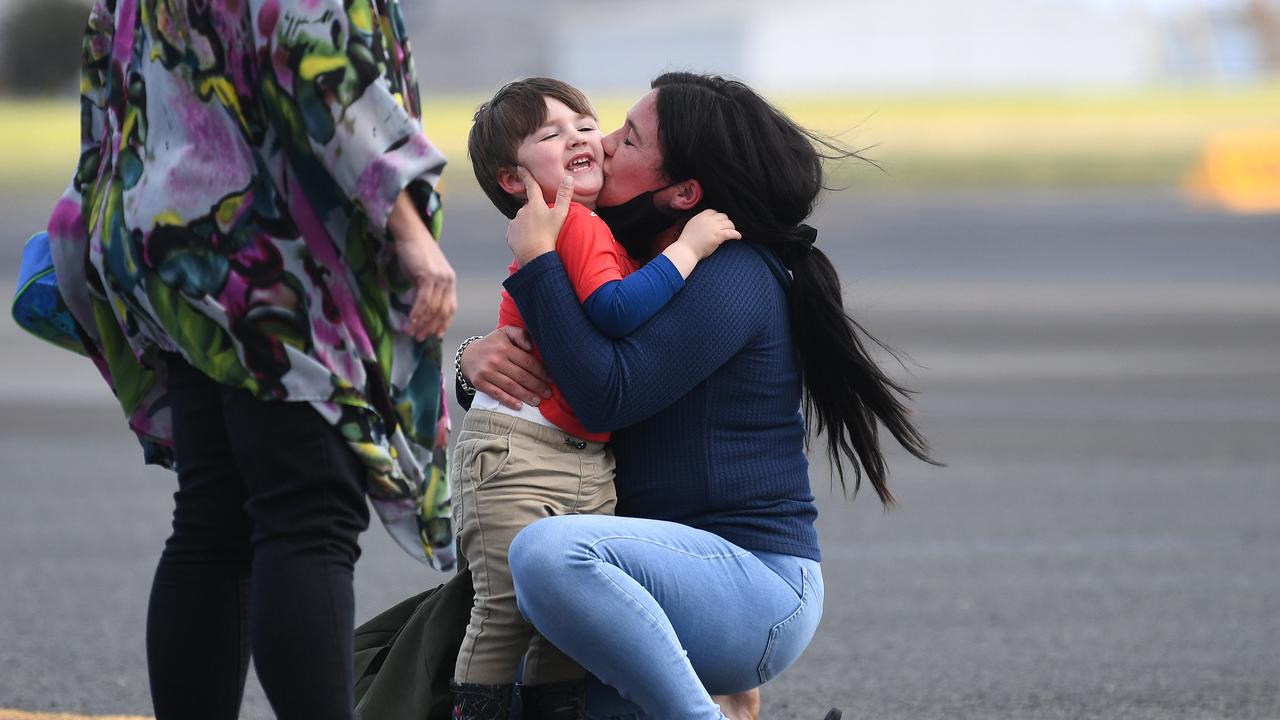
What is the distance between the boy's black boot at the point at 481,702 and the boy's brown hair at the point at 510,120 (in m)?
0.77

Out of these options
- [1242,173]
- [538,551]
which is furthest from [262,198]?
[1242,173]

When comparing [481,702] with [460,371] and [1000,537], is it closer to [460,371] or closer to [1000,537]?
[460,371]

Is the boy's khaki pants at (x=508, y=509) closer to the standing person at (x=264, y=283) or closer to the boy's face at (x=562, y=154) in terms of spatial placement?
the standing person at (x=264, y=283)

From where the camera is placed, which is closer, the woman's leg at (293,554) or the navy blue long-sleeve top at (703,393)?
the woman's leg at (293,554)

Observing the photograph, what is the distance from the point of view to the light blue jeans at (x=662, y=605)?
2.45 m

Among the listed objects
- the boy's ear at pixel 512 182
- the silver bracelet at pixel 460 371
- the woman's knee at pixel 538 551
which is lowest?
the woman's knee at pixel 538 551

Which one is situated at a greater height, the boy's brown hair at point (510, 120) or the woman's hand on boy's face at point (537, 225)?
the boy's brown hair at point (510, 120)

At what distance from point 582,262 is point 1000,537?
323 centimetres

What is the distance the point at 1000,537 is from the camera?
17.8 feet

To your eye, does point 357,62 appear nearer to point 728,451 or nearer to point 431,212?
point 431,212

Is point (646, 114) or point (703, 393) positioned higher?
point (646, 114)

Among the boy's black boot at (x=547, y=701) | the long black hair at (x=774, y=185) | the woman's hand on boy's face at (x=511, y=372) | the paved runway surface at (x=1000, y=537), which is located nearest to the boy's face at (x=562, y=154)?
the long black hair at (x=774, y=185)

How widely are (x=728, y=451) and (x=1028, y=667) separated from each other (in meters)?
1.61

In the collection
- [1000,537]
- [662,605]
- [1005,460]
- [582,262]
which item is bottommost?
[1005,460]
